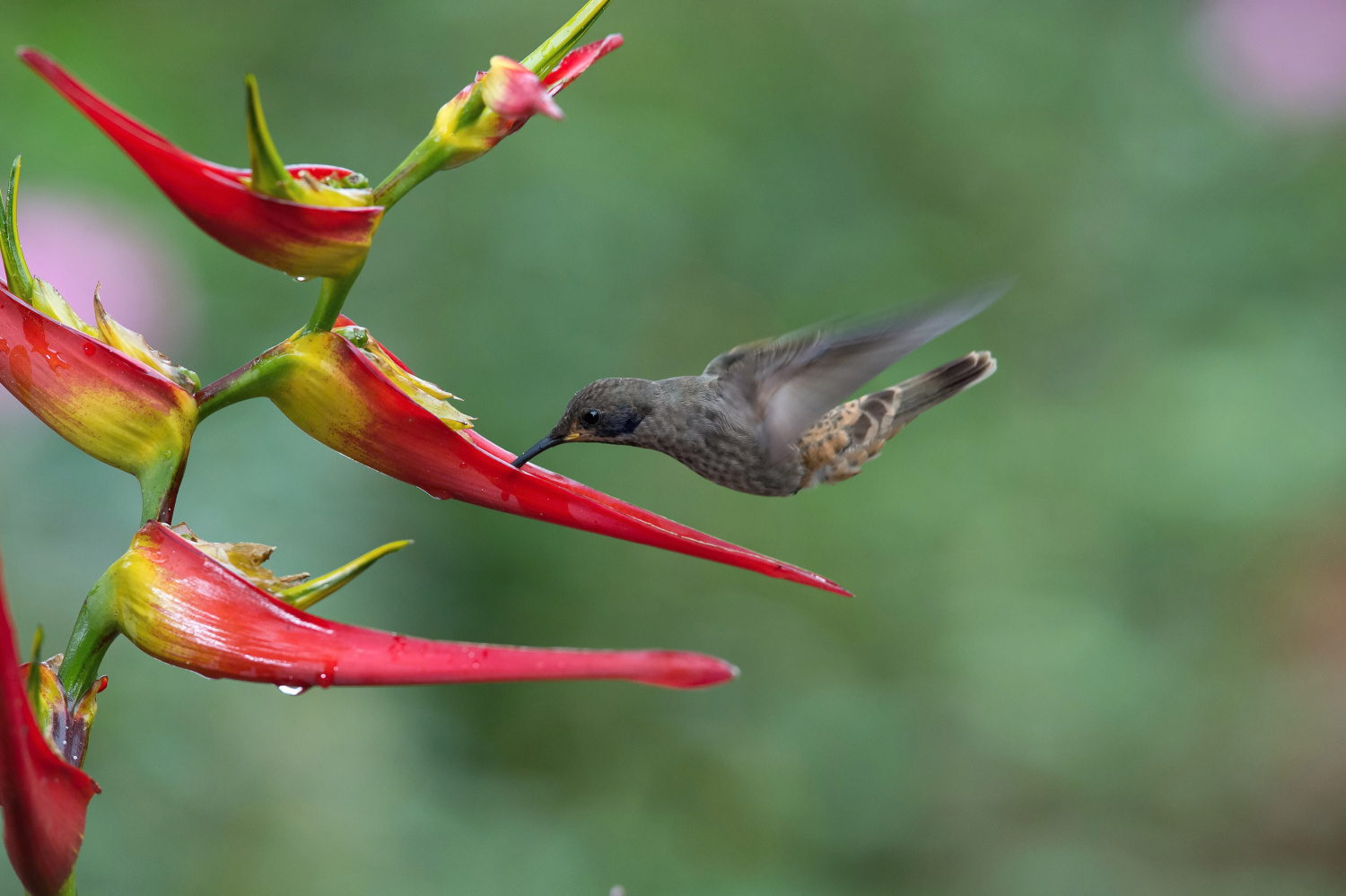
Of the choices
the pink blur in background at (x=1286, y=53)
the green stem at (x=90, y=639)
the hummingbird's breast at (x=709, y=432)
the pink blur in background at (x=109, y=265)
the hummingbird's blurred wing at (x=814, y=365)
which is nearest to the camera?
the green stem at (x=90, y=639)

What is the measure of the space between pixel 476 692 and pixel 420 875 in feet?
1.30

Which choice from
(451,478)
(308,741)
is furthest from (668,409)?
(308,741)

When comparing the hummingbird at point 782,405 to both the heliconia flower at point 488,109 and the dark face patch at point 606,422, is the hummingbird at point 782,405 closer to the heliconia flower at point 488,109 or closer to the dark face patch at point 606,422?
the dark face patch at point 606,422

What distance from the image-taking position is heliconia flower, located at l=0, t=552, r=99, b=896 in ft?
1.58

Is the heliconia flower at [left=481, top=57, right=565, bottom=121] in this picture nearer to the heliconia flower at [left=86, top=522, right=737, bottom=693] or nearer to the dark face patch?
the heliconia flower at [left=86, top=522, right=737, bottom=693]

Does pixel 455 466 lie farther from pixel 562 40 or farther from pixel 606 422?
pixel 606 422

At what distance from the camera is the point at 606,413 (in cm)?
108

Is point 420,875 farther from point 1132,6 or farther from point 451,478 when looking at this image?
point 1132,6

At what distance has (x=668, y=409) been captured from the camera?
114cm

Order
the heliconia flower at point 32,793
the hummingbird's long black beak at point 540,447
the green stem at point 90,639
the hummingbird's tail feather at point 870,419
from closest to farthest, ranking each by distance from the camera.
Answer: the heliconia flower at point 32,793 → the green stem at point 90,639 → the hummingbird's long black beak at point 540,447 → the hummingbird's tail feather at point 870,419

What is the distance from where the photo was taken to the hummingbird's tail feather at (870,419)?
128cm

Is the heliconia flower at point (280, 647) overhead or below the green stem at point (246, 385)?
below

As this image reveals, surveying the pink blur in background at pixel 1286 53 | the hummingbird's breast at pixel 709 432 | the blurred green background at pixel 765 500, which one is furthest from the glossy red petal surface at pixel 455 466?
the pink blur in background at pixel 1286 53

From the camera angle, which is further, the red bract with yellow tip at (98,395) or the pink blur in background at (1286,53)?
the pink blur in background at (1286,53)
